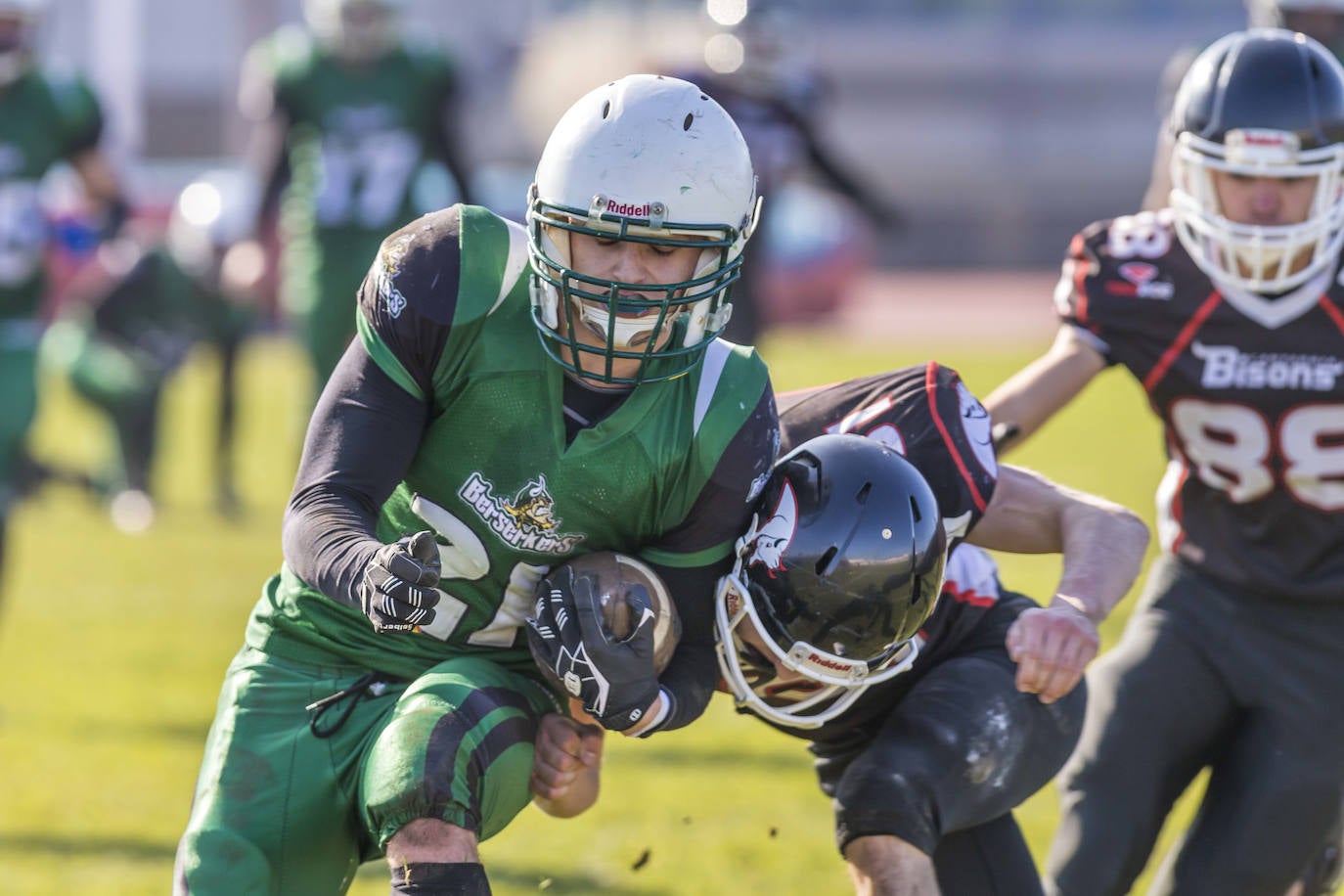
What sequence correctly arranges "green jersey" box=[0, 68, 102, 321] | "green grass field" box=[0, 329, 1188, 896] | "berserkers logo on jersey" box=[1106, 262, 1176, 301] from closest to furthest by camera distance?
"berserkers logo on jersey" box=[1106, 262, 1176, 301] → "green grass field" box=[0, 329, 1188, 896] → "green jersey" box=[0, 68, 102, 321]

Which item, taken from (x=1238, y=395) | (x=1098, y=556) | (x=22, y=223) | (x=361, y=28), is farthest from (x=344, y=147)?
(x=1098, y=556)

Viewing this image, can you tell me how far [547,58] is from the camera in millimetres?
23578

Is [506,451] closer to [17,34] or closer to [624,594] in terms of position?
[624,594]

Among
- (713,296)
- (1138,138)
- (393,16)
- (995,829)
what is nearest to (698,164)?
(713,296)

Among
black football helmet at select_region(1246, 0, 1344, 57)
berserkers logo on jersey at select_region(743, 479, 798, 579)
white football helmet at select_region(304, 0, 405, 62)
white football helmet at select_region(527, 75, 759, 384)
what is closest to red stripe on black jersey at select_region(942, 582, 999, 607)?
berserkers logo on jersey at select_region(743, 479, 798, 579)

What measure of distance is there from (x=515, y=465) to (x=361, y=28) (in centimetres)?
487

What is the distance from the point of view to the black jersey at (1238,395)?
12.8 feet

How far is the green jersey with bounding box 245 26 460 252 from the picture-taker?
7.45 metres

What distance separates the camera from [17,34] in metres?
6.35

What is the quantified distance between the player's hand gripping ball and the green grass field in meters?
0.63

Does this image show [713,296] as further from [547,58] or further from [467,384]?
[547,58]

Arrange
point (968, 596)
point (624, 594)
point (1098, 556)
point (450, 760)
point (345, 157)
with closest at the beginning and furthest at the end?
point (450, 760) → point (624, 594) → point (1098, 556) → point (968, 596) → point (345, 157)

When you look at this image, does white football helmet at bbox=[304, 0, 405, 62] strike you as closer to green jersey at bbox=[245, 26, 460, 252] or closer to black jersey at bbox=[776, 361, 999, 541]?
green jersey at bbox=[245, 26, 460, 252]

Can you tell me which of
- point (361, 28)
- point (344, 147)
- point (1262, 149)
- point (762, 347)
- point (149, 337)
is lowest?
point (762, 347)
